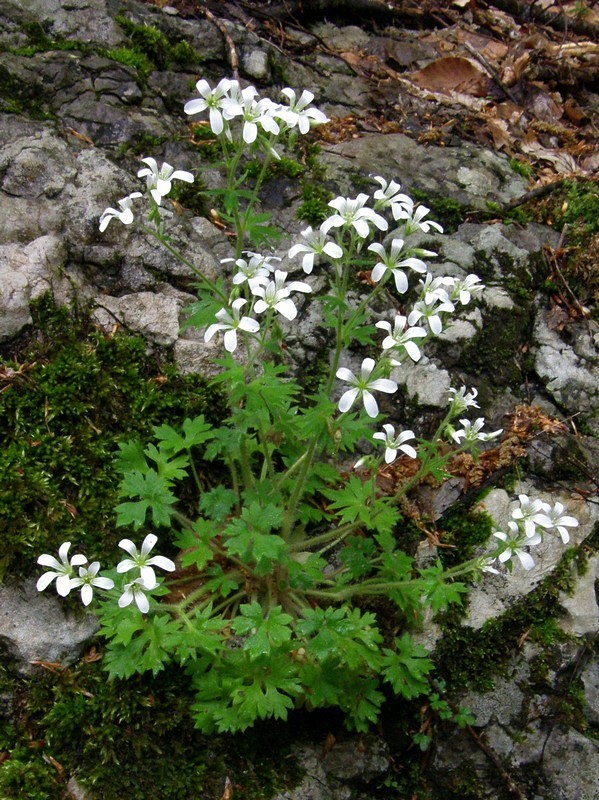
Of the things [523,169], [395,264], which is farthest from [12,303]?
[523,169]

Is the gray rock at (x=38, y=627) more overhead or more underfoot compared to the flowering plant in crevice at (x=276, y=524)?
more underfoot

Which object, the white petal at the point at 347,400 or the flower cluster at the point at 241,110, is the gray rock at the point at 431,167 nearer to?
the flower cluster at the point at 241,110

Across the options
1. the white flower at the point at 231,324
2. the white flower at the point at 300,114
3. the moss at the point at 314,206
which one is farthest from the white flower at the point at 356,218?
the moss at the point at 314,206

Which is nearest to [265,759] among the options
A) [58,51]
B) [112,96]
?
[112,96]

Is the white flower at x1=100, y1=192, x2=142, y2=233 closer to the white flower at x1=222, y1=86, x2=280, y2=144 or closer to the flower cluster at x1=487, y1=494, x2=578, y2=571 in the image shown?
the white flower at x1=222, y1=86, x2=280, y2=144

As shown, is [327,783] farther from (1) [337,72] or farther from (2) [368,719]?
(1) [337,72]
